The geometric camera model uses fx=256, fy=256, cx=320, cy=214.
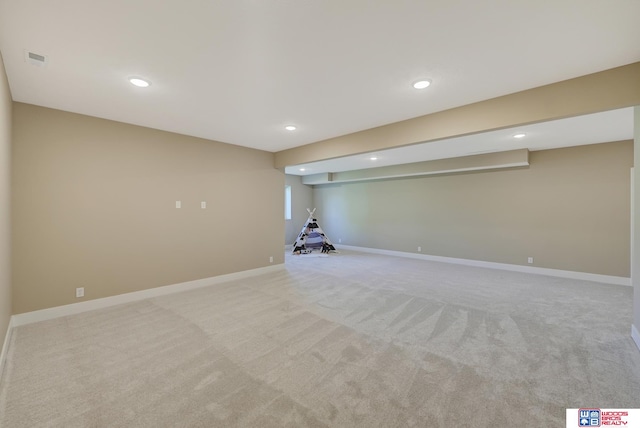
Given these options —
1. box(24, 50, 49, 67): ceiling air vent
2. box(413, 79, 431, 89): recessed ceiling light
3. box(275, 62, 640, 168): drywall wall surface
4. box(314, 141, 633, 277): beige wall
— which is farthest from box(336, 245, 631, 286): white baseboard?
box(24, 50, 49, 67): ceiling air vent

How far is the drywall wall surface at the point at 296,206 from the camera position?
8.92 metres

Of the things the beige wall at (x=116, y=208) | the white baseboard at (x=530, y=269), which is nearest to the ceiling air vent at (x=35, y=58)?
the beige wall at (x=116, y=208)

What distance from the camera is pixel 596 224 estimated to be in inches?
195

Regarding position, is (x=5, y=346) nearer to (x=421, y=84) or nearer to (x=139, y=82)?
(x=139, y=82)

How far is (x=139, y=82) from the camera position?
2.55 m

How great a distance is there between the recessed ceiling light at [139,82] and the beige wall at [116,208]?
1.48 metres

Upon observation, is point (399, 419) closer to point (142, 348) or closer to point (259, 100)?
point (142, 348)

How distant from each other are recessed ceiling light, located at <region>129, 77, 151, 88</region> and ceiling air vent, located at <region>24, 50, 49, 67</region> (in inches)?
23.1

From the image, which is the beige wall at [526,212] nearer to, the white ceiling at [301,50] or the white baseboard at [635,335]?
the white baseboard at [635,335]

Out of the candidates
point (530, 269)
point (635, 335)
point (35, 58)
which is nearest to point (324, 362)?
point (635, 335)

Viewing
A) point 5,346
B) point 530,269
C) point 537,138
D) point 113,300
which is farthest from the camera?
point 530,269

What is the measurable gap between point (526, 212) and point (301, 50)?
19.9 ft

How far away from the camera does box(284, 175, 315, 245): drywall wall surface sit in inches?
351

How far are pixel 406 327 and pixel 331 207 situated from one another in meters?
6.60
